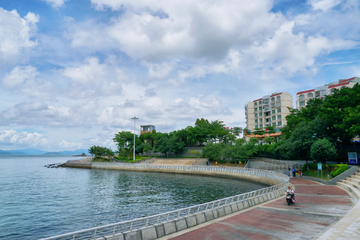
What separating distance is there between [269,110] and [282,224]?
102 metres

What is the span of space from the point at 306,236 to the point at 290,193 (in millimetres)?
8901

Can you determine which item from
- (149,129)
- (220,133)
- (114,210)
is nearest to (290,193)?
(114,210)

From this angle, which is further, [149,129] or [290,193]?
[149,129]

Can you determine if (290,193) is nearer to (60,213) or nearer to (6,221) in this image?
(60,213)

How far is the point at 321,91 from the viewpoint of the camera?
99.8m

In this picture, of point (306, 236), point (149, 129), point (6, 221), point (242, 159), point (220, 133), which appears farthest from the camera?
point (149, 129)

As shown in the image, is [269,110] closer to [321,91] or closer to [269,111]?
[269,111]

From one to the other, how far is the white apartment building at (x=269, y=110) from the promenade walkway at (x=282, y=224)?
9025 centimetres

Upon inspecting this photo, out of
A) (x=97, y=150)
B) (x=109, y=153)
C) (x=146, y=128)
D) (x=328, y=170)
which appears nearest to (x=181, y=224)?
(x=328, y=170)

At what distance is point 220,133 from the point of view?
92.5m

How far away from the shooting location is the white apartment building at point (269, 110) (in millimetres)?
105250

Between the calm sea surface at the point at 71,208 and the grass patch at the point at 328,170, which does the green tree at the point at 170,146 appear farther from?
the calm sea surface at the point at 71,208

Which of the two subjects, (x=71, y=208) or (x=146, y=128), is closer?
(x=71, y=208)

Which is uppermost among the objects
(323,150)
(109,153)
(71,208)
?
(323,150)
